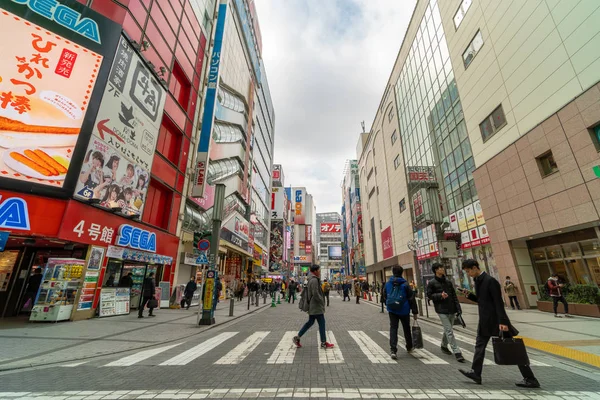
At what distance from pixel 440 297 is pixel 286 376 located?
3596mm

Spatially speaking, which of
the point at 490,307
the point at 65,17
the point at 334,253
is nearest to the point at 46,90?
the point at 65,17

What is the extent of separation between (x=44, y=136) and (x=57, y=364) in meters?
8.72

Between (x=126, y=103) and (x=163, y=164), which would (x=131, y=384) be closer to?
(x=126, y=103)

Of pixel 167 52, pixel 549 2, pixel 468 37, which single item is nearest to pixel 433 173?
pixel 468 37

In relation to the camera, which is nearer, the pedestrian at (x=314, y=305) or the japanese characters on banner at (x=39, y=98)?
the pedestrian at (x=314, y=305)

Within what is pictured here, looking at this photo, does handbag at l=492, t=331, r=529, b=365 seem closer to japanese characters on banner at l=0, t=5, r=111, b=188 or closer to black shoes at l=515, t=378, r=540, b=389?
black shoes at l=515, t=378, r=540, b=389

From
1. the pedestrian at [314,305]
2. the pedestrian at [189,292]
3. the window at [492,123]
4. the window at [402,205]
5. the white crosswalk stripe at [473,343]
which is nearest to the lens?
the white crosswalk stripe at [473,343]

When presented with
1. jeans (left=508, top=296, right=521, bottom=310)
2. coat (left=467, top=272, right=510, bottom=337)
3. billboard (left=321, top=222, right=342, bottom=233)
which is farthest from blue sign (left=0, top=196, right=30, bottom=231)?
billboard (left=321, top=222, right=342, bottom=233)

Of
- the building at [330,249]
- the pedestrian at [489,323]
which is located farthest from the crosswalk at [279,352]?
the building at [330,249]

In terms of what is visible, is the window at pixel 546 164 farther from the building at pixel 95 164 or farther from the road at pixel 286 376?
the building at pixel 95 164

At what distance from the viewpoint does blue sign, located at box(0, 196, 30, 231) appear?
8.67 meters

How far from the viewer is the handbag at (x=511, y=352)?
376 centimetres

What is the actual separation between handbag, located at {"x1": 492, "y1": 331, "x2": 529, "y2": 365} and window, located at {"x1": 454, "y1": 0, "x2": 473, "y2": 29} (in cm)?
2361

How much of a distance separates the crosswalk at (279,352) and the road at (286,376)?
22mm
